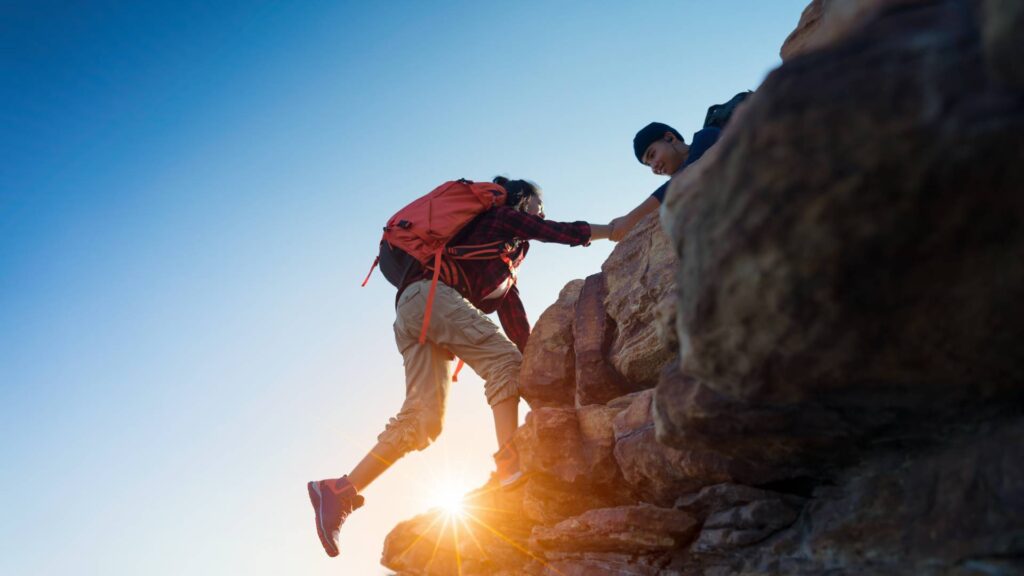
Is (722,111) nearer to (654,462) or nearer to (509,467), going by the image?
(654,462)

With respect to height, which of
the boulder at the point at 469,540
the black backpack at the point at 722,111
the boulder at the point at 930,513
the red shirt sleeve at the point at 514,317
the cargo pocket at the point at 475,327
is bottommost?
the boulder at the point at 930,513

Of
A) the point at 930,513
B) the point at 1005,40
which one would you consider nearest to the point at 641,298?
the point at 930,513

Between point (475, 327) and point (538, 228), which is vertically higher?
point (538, 228)

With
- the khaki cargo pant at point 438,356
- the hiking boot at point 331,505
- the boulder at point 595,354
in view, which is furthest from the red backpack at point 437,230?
the hiking boot at point 331,505

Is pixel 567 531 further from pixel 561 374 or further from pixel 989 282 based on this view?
pixel 989 282

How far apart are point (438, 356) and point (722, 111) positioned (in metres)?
5.05

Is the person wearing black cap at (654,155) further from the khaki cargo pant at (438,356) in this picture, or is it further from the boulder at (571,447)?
the boulder at (571,447)

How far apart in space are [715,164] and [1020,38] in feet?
4.62

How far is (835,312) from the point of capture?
10.9 feet

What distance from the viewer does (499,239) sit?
29.7 ft

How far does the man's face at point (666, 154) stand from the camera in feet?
29.0

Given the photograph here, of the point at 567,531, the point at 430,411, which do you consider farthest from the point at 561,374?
the point at 567,531

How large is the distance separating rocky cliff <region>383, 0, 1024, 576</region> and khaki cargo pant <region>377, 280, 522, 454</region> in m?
3.52

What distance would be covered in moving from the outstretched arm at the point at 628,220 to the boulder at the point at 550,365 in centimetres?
133
